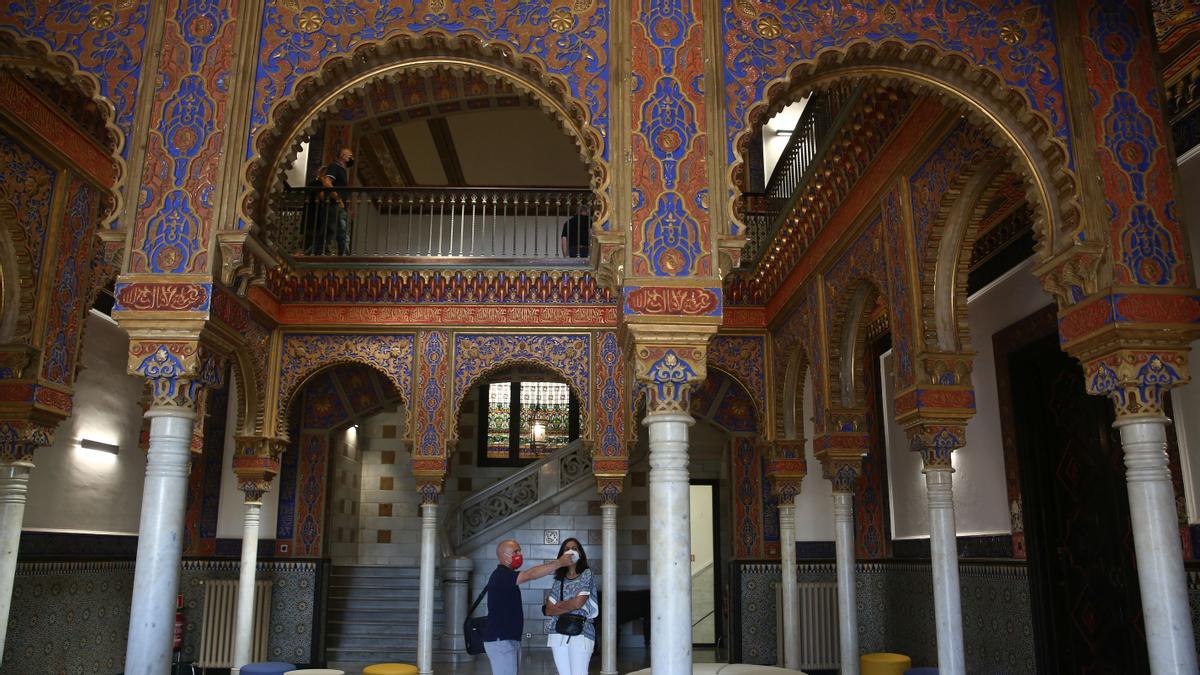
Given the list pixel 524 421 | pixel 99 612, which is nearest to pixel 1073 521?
pixel 99 612

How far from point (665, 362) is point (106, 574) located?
23.4 ft

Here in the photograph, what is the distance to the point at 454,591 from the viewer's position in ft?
38.2

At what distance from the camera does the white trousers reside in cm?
533

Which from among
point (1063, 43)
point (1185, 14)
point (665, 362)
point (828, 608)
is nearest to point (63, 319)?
point (665, 362)

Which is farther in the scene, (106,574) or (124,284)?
(106,574)

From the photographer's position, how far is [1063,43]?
4852 millimetres

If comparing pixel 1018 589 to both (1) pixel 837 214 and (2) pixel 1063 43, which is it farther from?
(2) pixel 1063 43

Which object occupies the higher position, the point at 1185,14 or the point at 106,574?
the point at 1185,14

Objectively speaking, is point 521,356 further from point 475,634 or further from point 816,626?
point 475,634

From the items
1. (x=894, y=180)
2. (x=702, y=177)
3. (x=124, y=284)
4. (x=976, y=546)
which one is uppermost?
(x=894, y=180)

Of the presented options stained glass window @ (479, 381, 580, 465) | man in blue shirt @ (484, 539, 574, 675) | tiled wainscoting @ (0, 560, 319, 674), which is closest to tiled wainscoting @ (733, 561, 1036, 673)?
man in blue shirt @ (484, 539, 574, 675)

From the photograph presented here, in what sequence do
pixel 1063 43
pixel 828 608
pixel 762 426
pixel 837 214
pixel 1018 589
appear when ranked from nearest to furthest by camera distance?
pixel 1063 43 → pixel 1018 589 → pixel 837 214 → pixel 762 426 → pixel 828 608

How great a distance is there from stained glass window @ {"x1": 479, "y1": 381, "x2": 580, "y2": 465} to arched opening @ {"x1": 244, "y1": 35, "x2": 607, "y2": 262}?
2.90m

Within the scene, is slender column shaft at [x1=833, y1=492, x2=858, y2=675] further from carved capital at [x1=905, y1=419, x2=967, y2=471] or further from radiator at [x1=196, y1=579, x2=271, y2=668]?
radiator at [x1=196, y1=579, x2=271, y2=668]
